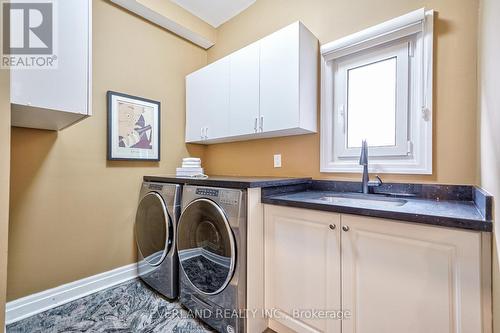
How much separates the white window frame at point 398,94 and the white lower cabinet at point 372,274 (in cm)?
68

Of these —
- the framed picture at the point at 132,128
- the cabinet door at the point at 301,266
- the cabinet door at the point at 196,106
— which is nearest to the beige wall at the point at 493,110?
the cabinet door at the point at 301,266

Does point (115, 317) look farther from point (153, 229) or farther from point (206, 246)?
point (206, 246)

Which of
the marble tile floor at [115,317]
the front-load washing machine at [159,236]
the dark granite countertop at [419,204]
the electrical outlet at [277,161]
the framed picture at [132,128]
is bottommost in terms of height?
the marble tile floor at [115,317]

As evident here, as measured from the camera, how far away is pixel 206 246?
1530 millimetres

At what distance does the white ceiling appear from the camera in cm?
236

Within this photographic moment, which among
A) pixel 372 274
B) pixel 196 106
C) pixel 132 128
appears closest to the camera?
pixel 372 274

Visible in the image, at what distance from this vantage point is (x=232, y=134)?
84.7 inches

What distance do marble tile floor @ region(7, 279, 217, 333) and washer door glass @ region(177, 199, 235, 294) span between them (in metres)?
0.28

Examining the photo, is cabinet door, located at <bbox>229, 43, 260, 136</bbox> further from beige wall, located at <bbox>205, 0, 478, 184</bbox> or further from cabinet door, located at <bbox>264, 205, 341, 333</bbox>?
cabinet door, located at <bbox>264, 205, 341, 333</bbox>

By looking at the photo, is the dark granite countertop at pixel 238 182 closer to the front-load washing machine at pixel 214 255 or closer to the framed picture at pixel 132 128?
the front-load washing machine at pixel 214 255

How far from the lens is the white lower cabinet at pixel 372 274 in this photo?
873mm

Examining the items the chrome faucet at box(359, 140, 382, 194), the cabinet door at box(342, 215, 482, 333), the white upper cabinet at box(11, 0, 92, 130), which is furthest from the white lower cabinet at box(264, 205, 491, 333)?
the white upper cabinet at box(11, 0, 92, 130)

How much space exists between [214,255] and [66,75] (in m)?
1.32

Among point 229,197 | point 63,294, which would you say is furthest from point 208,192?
point 63,294
